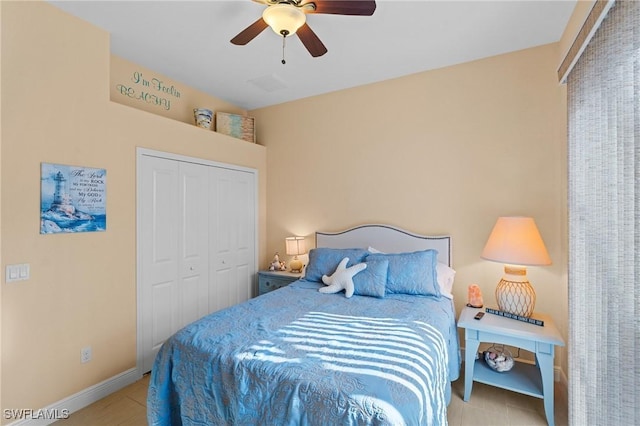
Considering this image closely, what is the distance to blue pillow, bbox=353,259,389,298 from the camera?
2509mm

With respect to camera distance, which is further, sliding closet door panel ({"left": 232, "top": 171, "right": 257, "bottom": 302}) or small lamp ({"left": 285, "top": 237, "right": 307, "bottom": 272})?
sliding closet door panel ({"left": 232, "top": 171, "right": 257, "bottom": 302})

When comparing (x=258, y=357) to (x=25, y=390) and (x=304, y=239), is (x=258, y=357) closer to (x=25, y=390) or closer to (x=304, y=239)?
(x=25, y=390)

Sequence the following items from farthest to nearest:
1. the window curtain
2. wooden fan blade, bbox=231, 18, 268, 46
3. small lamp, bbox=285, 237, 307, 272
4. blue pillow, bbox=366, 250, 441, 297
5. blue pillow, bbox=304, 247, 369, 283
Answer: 1. small lamp, bbox=285, 237, 307, 272
2. blue pillow, bbox=304, 247, 369, 283
3. blue pillow, bbox=366, 250, 441, 297
4. wooden fan blade, bbox=231, 18, 268, 46
5. the window curtain

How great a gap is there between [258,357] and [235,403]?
0.23 m

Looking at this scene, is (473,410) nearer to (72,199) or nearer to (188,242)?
(188,242)

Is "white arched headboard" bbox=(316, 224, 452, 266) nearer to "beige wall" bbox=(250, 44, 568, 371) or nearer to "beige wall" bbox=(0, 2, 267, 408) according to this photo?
"beige wall" bbox=(250, 44, 568, 371)

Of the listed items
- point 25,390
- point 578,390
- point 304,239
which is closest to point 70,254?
point 25,390

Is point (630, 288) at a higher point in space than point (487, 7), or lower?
lower

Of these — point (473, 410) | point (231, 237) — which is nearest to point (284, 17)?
point (231, 237)

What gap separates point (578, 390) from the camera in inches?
66.6

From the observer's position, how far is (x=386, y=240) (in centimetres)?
317

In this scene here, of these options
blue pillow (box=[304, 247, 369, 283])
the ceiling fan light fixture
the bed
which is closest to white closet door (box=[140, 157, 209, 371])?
the bed

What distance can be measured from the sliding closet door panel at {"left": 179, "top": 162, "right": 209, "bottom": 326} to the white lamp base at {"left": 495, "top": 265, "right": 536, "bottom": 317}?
287cm

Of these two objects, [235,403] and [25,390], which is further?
[25,390]
